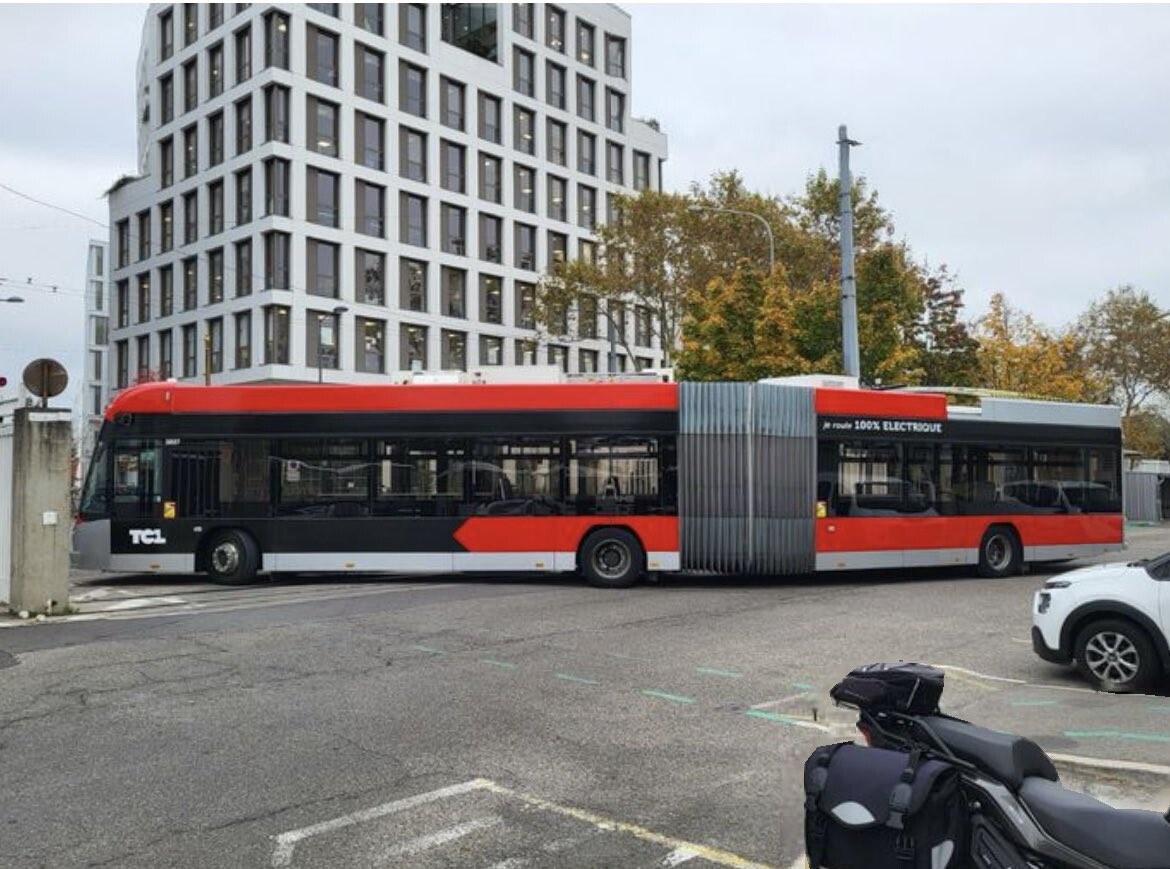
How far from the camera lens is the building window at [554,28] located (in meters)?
55.7

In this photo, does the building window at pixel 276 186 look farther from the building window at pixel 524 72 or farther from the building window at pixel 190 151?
the building window at pixel 524 72

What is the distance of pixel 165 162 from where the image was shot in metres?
49.6

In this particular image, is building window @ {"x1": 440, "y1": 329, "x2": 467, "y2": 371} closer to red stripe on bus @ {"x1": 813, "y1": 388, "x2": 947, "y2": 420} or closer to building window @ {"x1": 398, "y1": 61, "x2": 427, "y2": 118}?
building window @ {"x1": 398, "y1": 61, "x2": 427, "y2": 118}

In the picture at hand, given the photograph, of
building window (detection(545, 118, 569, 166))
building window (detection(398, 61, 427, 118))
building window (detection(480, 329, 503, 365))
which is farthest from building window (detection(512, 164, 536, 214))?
building window (detection(480, 329, 503, 365))

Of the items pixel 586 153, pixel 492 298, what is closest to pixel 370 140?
pixel 492 298

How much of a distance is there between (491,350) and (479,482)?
36358mm

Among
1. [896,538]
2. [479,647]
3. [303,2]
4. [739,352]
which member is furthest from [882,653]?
[303,2]

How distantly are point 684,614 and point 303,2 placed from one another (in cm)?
3969

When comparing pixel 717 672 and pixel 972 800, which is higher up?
pixel 972 800

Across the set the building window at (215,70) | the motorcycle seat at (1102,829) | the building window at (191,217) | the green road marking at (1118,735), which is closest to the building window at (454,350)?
the building window at (191,217)

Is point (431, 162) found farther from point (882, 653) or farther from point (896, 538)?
point (882, 653)

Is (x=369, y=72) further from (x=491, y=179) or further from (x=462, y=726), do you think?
(x=462, y=726)

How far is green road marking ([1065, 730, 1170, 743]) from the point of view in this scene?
6124mm

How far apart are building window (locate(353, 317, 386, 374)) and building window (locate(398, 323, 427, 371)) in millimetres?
973
